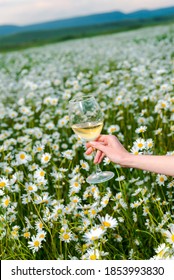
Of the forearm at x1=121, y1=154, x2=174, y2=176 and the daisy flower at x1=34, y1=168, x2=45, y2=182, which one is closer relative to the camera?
the forearm at x1=121, y1=154, x2=174, y2=176

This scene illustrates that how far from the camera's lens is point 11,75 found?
1077 cm

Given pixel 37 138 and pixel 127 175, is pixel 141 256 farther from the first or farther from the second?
pixel 37 138

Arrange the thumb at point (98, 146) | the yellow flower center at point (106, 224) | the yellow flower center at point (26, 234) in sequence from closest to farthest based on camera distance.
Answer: the yellow flower center at point (106, 224) < the thumb at point (98, 146) < the yellow flower center at point (26, 234)

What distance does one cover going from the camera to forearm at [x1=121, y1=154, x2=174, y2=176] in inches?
77.9

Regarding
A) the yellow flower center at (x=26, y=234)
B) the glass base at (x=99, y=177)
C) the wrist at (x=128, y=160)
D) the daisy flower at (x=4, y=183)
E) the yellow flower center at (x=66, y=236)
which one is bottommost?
the yellow flower center at (x=26, y=234)

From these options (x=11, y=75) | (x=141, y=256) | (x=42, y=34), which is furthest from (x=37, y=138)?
(x=42, y=34)

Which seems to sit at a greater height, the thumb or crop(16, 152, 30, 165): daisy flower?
the thumb

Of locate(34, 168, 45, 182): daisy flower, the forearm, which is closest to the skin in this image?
the forearm

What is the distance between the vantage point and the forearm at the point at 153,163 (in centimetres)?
198

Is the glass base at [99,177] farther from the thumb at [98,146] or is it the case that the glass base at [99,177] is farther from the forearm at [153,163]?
the forearm at [153,163]

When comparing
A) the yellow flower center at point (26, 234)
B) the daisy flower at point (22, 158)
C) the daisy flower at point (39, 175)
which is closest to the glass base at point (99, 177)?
the daisy flower at point (39, 175)

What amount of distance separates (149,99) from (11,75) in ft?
20.5

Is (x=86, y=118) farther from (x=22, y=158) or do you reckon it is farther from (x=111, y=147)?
(x=22, y=158)

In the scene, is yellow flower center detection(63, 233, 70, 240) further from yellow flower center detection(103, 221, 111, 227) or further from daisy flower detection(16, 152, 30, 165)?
daisy flower detection(16, 152, 30, 165)
